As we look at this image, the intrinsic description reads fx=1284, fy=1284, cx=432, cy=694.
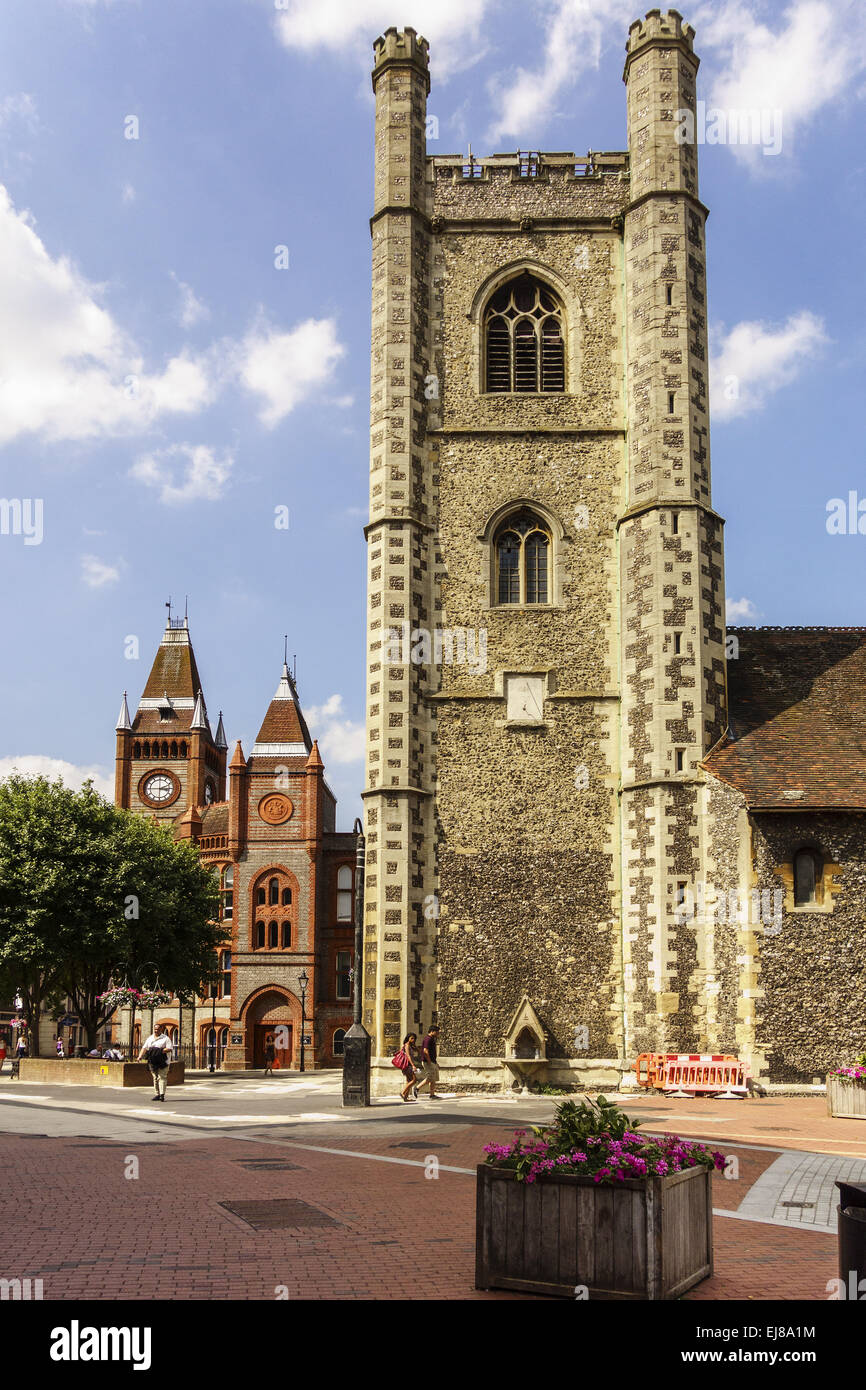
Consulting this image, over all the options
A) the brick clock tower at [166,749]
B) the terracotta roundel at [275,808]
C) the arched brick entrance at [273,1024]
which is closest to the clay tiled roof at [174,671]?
the brick clock tower at [166,749]

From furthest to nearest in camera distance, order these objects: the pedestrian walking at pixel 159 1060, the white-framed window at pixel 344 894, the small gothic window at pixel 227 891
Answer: the small gothic window at pixel 227 891 < the white-framed window at pixel 344 894 < the pedestrian walking at pixel 159 1060

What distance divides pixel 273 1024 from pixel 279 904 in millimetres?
6235

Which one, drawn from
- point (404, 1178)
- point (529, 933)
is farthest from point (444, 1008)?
point (404, 1178)

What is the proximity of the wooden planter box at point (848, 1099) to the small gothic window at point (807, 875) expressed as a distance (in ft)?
16.8

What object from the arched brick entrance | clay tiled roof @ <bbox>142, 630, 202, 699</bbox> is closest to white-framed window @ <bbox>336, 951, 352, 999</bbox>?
the arched brick entrance

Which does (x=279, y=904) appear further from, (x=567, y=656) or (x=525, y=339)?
(x=525, y=339)

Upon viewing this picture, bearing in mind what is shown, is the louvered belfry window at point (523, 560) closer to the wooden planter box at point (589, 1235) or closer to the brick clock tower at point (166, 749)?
the wooden planter box at point (589, 1235)

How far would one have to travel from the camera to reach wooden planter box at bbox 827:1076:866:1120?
20297mm

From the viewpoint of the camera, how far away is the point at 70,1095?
88.8ft

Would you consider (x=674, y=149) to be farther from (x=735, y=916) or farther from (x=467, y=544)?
(x=735, y=916)

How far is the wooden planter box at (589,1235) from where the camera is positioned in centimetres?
771

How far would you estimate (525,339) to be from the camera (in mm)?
30562

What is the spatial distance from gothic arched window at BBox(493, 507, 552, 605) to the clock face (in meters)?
64.8
